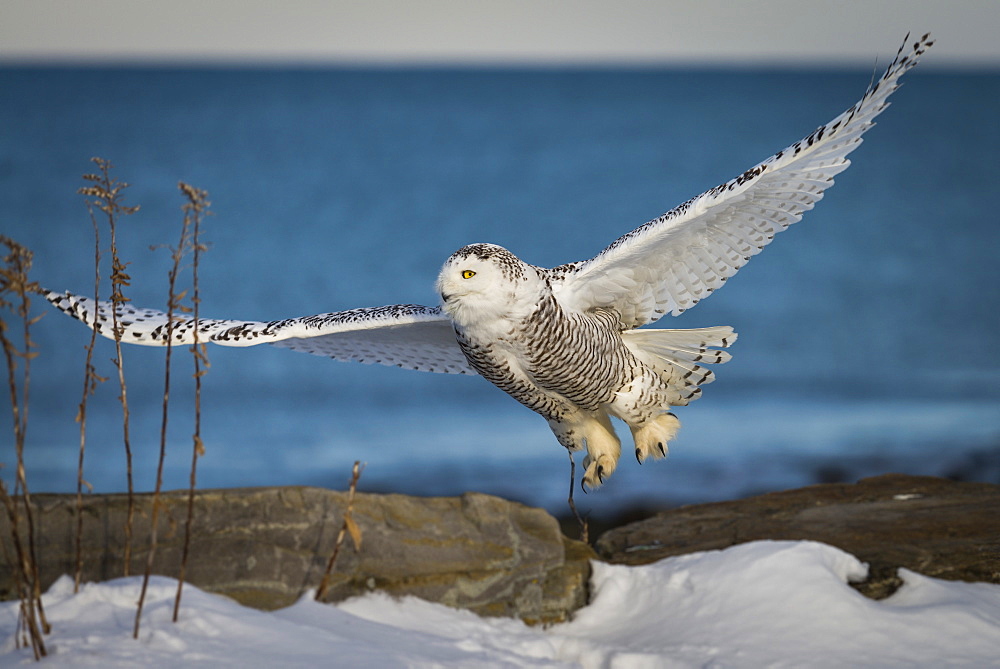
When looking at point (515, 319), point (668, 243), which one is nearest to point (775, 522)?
point (668, 243)

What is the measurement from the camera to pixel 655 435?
4.05 meters

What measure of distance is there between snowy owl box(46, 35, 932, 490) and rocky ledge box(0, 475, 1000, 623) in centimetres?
57

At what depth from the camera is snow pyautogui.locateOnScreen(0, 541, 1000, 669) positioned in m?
2.47

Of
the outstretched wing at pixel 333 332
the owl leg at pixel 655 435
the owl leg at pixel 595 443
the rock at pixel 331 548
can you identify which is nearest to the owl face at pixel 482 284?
the outstretched wing at pixel 333 332

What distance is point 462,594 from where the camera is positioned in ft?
11.1

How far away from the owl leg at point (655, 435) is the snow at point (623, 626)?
1.60ft

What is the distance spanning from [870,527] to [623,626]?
147 centimetres

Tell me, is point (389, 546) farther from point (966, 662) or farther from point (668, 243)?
point (966, 662)

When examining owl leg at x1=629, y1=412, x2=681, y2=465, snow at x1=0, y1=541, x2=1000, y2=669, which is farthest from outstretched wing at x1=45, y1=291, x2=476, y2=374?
snow at x1=0, y1=541, x2=1000, y2=669

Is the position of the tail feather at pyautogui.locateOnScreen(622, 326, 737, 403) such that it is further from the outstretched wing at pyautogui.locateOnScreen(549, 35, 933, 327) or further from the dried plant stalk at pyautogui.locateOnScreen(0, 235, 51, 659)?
the dried plant stalk at pyautogui.locateOnScreen(0, 235, 51, 659)

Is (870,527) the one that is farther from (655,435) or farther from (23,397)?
(23,397)

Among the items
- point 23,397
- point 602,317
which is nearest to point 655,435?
point 602,317

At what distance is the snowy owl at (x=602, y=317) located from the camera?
10.7 ft

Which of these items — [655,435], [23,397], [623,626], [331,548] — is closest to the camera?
[23,397]
